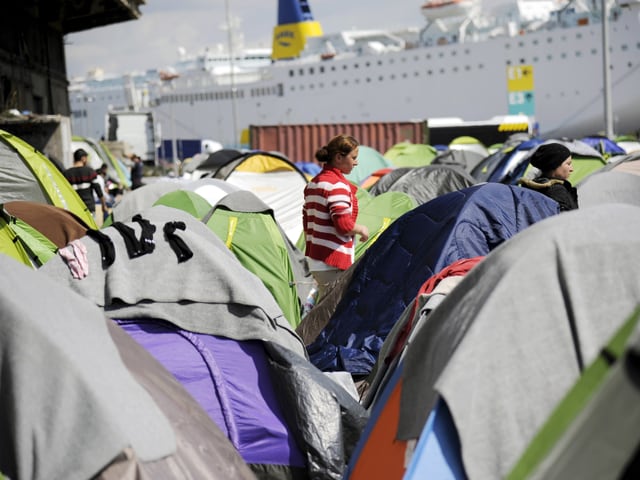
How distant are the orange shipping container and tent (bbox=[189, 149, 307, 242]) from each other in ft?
58.5

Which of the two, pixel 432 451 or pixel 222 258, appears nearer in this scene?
pixel 432 451

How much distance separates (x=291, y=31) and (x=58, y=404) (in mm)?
60050

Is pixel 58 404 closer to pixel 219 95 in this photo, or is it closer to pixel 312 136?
pixel 312 136

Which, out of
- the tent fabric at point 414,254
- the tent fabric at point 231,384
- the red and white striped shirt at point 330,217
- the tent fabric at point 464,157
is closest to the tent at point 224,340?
the tent fabric at point 231,384

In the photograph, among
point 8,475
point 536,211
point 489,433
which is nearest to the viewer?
point 489,433

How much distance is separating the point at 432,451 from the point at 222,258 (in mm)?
1882

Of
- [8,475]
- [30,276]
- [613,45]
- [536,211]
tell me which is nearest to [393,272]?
[536,211]

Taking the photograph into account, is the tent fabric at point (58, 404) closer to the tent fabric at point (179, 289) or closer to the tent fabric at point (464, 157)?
the tent fabric at point (179, 289)

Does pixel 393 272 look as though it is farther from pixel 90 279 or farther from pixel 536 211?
pixel 90 279

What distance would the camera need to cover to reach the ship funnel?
60.6m

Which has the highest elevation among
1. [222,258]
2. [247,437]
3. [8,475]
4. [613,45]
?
[613,45]

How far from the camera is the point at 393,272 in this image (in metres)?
5.05

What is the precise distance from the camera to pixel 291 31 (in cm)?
6078

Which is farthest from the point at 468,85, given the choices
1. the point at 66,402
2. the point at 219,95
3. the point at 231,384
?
the point at 66,402
